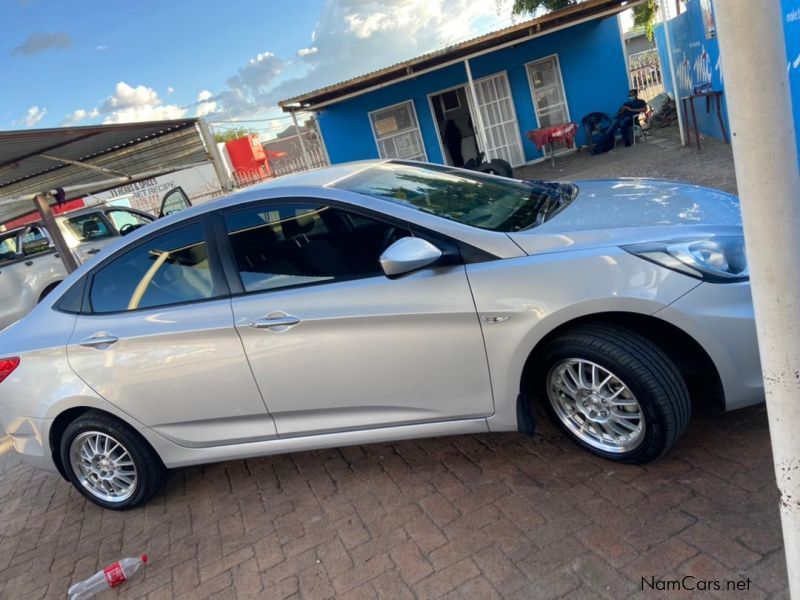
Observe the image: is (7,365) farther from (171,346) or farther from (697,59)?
(697,59)

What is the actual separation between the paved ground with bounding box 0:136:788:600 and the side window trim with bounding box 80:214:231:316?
1.21 meters

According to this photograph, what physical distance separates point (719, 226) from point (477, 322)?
116 centimetres

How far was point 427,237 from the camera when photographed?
2811 mm

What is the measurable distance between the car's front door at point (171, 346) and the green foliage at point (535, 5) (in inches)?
594

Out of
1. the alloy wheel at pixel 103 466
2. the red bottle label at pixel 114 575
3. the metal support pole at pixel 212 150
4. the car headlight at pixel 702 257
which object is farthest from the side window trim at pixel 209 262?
the metal support pole at pixel 212 150

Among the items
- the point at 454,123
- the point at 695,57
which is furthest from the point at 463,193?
the point at 454,123

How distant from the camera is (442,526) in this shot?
110 inches

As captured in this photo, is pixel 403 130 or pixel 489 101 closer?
pixel 489 101

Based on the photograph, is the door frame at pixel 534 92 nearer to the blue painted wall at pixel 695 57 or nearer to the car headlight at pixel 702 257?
the blue painted wall at pixel 695 57

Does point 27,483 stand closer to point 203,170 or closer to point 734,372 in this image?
point 734,372

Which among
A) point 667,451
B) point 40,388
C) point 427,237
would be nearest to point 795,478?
point 667,451

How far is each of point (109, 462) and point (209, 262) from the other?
144 cm

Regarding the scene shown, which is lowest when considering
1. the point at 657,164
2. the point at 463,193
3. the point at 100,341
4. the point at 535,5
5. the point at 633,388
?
the point at 657,164

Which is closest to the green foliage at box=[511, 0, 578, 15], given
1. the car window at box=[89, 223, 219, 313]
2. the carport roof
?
the carport roof
